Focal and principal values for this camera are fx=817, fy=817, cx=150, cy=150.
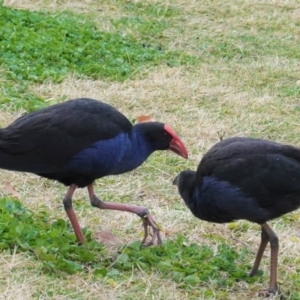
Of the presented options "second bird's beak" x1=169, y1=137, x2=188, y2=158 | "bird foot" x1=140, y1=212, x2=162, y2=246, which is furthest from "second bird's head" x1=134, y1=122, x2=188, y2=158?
"bird foot" x1=140, y1=212, x2=162, y2=246

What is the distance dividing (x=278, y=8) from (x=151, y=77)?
14.0 feet

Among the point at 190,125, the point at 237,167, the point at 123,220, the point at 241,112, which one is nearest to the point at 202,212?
the point at 237,167

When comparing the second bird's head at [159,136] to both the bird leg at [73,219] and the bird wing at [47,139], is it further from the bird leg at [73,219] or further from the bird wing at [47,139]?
the bird leg at [73,219]

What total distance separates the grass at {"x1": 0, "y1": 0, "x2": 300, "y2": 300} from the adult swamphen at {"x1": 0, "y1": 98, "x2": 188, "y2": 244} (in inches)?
14.8

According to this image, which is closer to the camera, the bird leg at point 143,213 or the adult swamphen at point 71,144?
the adult swamphen at point 71,144

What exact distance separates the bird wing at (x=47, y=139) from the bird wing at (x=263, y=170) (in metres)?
0.83

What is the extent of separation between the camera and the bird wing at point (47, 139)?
5332 mm

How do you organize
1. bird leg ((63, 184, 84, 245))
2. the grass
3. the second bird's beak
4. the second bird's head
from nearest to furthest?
the grass < bird leg ((63, 184, 84, 245)) < the second bird's head < the second bird's beak

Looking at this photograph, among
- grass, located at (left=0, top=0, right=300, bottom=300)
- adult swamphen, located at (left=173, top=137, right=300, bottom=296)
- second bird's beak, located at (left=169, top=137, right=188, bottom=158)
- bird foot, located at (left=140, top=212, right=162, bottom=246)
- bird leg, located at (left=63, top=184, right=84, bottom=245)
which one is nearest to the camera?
grass, located at (left=0, top=0, right=300, bottom=300)

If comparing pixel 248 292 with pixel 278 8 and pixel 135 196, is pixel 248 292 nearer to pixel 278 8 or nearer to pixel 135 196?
pixel 135 196

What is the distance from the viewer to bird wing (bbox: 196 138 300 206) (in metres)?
5.13

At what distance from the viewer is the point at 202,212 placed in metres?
5.34

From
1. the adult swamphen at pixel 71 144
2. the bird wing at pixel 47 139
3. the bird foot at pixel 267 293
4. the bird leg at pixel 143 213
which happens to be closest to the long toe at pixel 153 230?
the bird leg at pixel 143 213

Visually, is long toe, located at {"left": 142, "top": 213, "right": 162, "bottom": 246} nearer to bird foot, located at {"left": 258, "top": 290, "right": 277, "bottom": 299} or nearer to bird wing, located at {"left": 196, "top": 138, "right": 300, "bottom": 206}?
bird wing, located at {"left": 196, "top": 138, "right": 300, "bottom": 206}
